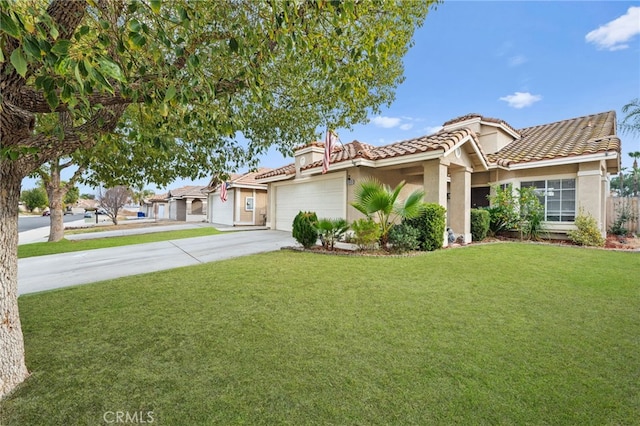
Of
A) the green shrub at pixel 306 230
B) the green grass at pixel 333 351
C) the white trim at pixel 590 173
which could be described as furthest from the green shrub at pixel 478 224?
the green shrub at pixel 306 230

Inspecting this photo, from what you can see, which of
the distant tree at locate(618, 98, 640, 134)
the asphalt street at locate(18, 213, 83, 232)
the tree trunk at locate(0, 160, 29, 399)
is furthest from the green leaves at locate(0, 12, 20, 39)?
the asphalt street at locate(18, 213, 83, 232)

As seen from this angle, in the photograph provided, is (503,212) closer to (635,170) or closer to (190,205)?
(635,170)

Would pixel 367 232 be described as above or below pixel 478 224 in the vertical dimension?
Answer: below

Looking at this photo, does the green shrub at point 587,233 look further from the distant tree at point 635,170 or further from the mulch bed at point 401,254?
the distant tree at point 635,170

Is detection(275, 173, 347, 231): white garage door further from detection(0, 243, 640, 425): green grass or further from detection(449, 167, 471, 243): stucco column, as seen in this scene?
detection(0, 243, 640, 425): green grass

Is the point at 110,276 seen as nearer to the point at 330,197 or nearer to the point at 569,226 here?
the point at 330,197

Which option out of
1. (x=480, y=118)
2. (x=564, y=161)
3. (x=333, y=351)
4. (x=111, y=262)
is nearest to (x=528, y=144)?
(x=480, y=118)

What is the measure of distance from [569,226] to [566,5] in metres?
8.74

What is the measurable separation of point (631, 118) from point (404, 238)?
1544 cm

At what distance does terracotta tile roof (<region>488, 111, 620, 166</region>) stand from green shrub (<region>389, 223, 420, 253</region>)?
7.32m

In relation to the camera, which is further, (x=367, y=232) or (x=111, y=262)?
(x=367, y=232)

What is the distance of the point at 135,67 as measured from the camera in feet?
10.1

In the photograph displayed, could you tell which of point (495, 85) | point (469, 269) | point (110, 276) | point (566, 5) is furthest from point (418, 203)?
point (495, 85)

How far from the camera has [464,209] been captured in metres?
11.9
